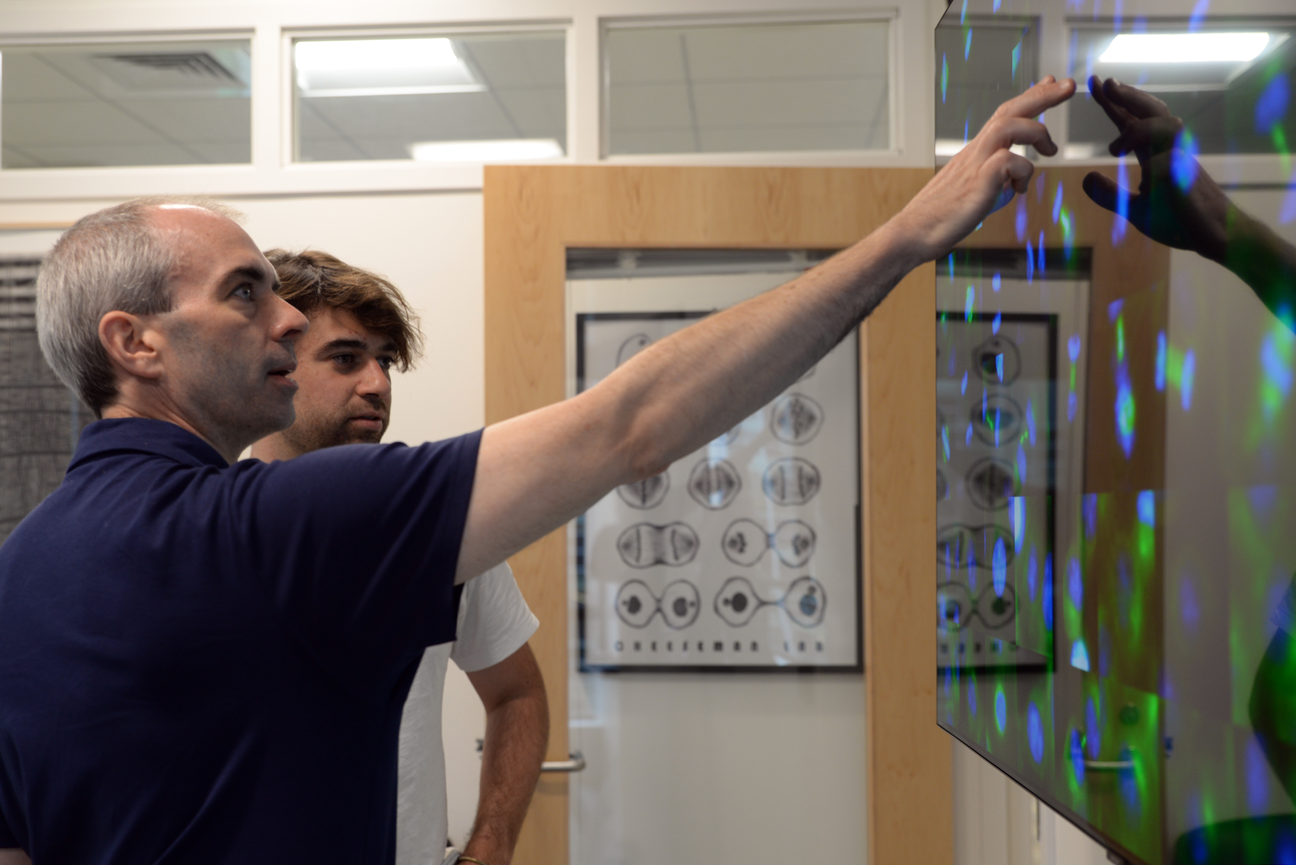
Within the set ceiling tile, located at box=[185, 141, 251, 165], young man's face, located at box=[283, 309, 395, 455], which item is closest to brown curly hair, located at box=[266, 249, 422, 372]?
young man's face, located at box=[283, 309, 395, 455]

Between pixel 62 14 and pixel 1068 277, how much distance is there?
2.35m

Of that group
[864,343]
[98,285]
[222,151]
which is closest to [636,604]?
[864,343]

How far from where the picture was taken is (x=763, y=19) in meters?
2.04

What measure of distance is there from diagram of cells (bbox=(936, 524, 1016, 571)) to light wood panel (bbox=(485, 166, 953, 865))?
2.99 feet

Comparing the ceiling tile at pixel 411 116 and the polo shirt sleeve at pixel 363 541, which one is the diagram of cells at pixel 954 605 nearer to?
the polo shirt sleeve at pixel 363 541

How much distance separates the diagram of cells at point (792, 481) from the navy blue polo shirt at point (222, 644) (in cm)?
129

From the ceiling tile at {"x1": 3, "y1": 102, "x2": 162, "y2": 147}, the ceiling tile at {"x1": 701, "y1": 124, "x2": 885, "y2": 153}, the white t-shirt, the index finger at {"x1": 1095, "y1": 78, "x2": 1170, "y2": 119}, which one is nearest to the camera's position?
the index finger at {"x1": 1095, "y1": 78, "x2": 1170, "y2": 119}

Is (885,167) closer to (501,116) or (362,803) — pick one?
(501,116)

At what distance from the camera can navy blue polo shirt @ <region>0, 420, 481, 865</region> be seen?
67cm

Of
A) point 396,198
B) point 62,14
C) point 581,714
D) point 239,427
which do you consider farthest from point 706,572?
point 62,14

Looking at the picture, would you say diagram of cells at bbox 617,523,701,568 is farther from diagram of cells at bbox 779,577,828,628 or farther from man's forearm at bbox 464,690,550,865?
man's forearm at bbox 464,690,550,865

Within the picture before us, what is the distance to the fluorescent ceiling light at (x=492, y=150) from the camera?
2.08 m

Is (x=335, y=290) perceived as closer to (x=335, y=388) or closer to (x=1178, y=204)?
(x=335, y=388)

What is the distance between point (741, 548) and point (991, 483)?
114 centimetres
